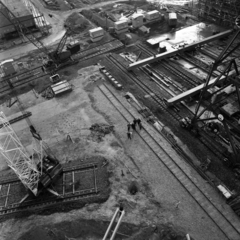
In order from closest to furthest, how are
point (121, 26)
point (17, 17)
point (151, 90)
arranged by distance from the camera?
point (151, 90) < point (121, 26) < point (17, 17)

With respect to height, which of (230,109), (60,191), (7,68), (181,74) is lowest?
(60,191)

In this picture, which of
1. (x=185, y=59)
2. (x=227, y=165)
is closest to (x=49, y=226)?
(x=227, y=165)

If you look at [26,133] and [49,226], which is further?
[26,133]

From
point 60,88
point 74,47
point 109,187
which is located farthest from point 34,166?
point 74,47

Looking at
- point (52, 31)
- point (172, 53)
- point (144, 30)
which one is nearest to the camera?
point (172, 53)

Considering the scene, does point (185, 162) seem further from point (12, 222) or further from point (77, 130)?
point (12, 222)

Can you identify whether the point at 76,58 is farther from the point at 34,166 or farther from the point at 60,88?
the point at 34,166

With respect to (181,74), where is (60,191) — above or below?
below

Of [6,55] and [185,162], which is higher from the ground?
[6,55]
